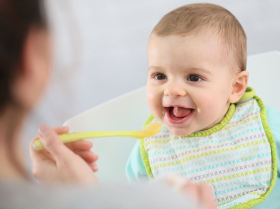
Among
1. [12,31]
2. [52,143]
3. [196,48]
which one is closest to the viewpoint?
[12,31]

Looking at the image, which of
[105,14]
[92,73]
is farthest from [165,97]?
[105,14]

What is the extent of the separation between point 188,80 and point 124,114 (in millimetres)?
337

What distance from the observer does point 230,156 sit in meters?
0.90

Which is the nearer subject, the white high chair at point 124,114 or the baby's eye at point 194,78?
the baby's eye at point 194,78

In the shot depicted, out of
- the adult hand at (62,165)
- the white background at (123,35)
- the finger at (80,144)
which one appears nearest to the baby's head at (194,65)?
the finger at (80,144)

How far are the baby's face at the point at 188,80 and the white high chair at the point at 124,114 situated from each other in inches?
10.3

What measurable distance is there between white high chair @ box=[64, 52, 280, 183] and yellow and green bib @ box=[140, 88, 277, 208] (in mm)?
159

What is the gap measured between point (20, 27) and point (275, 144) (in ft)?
2.25

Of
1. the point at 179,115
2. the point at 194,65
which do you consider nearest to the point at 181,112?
the point at 179,115

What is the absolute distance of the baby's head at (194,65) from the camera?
816 mm

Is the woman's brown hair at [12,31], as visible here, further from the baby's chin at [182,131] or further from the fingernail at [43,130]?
the baby's chin at [182,131]

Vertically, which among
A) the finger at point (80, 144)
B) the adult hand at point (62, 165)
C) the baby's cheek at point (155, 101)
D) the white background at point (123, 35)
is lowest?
the adult hand at point (62, 165)

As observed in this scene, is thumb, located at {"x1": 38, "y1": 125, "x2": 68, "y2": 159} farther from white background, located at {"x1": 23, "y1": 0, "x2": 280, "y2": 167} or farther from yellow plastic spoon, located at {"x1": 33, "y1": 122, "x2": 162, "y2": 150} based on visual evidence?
white background, located at {"x1": 23, "y1": 0, "x2": 280, "y2": 167}

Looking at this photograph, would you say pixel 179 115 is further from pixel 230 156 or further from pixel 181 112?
pixel 230 156
